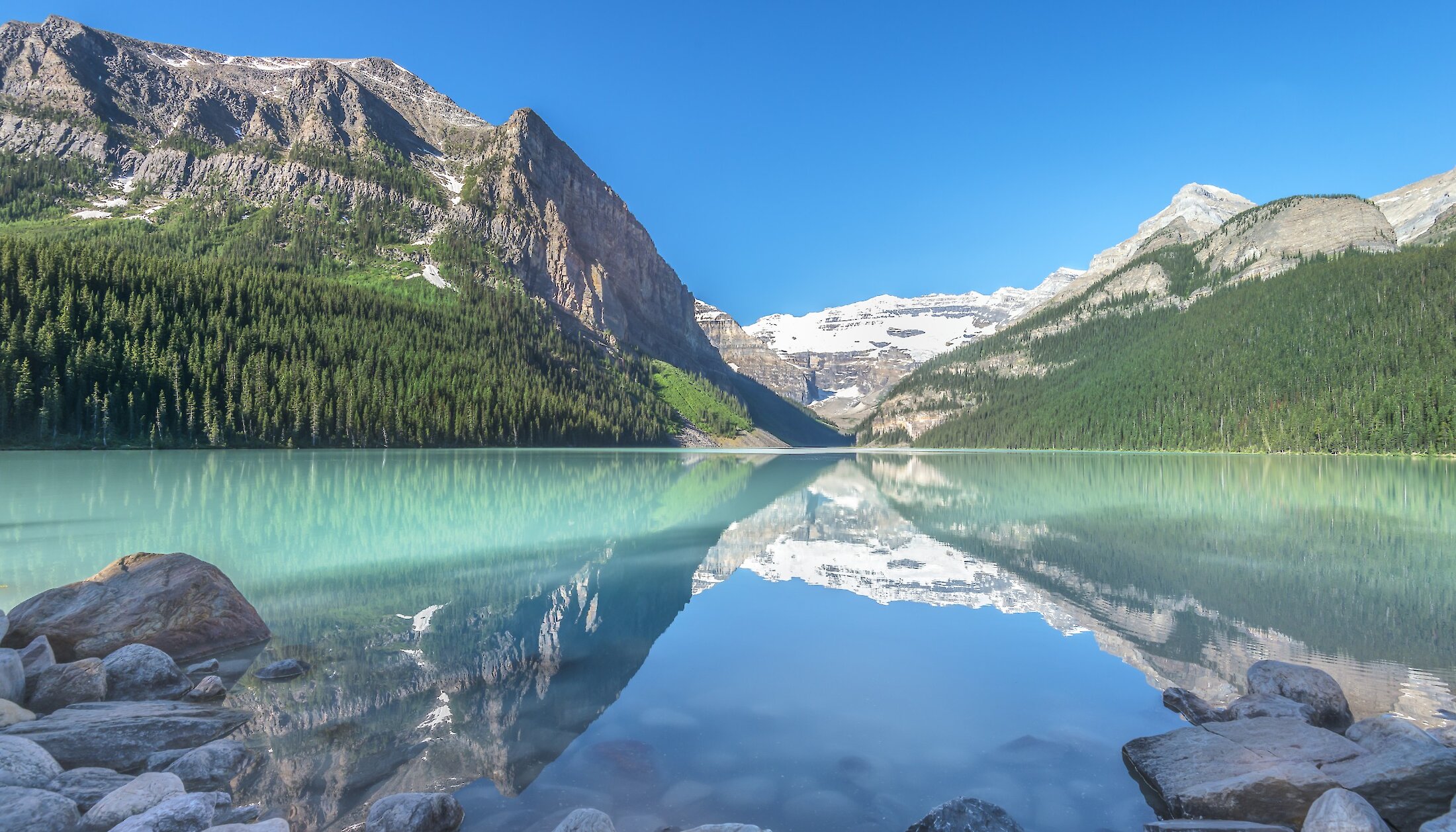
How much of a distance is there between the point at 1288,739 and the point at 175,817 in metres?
10.8

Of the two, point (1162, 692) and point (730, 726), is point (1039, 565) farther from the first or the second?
point (730, 726)

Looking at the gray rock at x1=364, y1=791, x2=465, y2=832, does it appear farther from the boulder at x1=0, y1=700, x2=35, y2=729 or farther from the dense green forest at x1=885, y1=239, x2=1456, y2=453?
the dense green forest at x1=885, y1=239, x2=1456, y2=453

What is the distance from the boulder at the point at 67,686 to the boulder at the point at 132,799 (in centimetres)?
376

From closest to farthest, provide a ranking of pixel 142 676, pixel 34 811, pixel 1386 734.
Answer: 1. pixel 34 811
2. pixel 1386 734
3. pixel 142 676

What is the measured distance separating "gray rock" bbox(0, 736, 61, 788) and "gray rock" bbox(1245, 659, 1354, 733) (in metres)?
13.9

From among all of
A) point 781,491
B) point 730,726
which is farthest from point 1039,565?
point 781,491

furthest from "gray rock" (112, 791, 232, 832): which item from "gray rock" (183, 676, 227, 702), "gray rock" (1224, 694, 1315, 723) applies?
"gray rock" (1224, 694, 1315, 723)

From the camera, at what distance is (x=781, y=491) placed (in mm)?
43781

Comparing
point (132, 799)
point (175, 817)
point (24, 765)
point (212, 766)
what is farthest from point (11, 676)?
point (175, 817)

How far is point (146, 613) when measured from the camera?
11406 mm

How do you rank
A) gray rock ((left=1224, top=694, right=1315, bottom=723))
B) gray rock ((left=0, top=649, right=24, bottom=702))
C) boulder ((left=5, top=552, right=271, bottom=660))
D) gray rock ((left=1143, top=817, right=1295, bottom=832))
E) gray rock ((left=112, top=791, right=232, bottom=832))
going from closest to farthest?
gray rock ((left=112, top=791, right=232, bottom=832)) → gray rock ((left=1143, top=817, right=1295, bottom=832)) → gray rock ((left=0, top=649, right=24, bottom=702)) → gray rock ((left=1224, top=694, right=1315, bottom=723)) → boulder ((left=5, top=552, right=271, bottom=660))

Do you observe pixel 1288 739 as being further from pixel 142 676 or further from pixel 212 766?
pixel 142 676

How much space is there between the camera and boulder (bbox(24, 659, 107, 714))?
887 centimetres

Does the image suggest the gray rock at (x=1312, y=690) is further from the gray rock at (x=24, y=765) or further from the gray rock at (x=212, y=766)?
the gray rock at (x=24, y=765)
